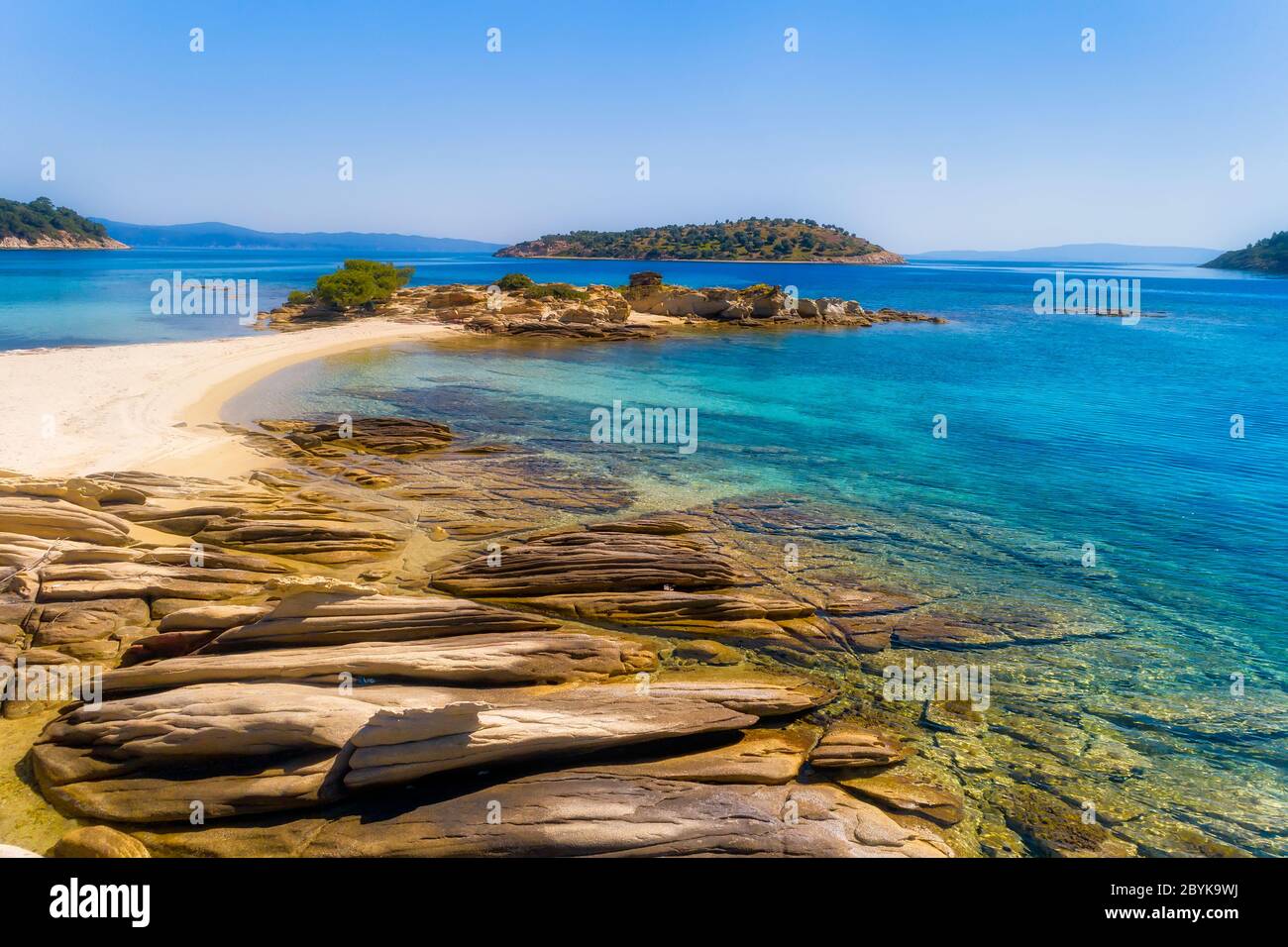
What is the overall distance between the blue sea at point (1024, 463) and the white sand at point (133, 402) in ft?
8.68

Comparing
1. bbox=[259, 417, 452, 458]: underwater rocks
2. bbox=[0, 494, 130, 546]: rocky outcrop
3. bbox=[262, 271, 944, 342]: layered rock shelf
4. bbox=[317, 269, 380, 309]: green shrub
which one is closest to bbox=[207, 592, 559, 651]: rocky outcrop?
bbox=[0, 494, 130, 546]: rocky outcrop

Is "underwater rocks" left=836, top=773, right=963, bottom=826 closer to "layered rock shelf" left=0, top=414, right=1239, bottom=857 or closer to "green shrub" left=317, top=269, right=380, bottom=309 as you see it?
"layered rock shelf" left=0, top=414, right=1239, bottom=857

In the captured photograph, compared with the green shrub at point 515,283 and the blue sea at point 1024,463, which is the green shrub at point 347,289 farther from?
the green shrub at point 515,283

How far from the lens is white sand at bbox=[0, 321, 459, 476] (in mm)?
21750

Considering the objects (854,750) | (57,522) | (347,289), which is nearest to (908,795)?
(854,750)

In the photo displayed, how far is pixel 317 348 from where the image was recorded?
48156 millimetres

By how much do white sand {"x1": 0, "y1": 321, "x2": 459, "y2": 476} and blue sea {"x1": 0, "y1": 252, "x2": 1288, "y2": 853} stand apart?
2.65m

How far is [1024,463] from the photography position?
92.0 feet

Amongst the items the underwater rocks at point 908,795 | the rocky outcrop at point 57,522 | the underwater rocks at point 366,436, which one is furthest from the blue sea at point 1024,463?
the rocky outcrop at point 57,522

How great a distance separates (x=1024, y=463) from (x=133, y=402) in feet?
120

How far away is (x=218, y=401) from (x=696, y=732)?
99.8 ft

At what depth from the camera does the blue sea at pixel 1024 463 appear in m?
12.5

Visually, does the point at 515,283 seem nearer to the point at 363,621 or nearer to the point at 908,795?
the point at 363,621
